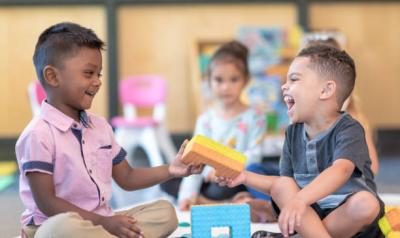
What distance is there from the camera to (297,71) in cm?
143

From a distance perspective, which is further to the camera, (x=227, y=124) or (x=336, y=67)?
(x=227, y=124)

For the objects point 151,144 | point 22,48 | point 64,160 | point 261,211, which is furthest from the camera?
point 22,48

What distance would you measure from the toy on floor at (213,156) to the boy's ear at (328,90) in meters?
0.21

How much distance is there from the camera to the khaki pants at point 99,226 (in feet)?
4.00

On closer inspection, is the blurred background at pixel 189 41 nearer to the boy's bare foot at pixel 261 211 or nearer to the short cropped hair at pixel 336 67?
the boy's bare foot at pixel 261 211

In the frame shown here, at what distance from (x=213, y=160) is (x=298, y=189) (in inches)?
7.1

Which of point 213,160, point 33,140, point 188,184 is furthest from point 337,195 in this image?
point 188,184

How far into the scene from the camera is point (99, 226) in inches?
49.9

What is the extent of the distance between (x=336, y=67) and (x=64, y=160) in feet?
1.83

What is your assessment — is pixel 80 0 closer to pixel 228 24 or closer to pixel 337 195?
→ pixel 228 24

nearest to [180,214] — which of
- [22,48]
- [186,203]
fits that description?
[186,203]

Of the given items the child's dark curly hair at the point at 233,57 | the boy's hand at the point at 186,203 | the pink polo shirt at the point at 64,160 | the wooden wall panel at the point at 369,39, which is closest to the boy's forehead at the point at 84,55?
the pink polo shirt at the point at 64,160

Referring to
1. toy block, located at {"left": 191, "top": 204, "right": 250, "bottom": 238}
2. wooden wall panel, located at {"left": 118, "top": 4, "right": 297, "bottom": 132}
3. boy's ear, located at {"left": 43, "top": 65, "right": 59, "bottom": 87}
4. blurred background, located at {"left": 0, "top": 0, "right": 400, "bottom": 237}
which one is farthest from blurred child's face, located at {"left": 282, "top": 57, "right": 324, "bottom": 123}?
wooden wall panel, located at {"left": 118, "top": 4, "right": 297, "bottom": 132}

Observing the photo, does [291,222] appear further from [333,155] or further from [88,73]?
[88,73]
